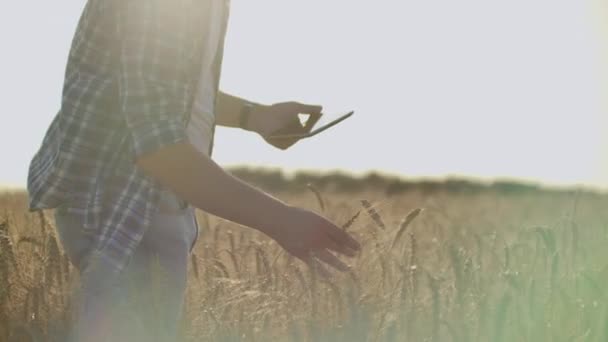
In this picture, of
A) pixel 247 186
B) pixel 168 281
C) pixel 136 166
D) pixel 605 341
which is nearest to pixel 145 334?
pixel 168 281

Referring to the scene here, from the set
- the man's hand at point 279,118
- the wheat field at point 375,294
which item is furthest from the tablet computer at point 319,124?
the wheat field at point 375,294

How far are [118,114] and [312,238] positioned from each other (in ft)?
1.75

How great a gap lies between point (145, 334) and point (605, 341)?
1.31 metres

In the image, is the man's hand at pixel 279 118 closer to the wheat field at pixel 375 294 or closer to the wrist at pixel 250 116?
the wrist at pixel 250 116

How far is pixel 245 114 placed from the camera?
3.00 m

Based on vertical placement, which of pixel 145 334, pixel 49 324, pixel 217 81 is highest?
pixel 217 81

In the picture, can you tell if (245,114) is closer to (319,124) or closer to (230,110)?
(230,110)

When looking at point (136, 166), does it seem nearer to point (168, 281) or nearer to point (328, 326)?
point (168, 281)

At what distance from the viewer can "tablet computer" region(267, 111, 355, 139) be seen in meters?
2.67

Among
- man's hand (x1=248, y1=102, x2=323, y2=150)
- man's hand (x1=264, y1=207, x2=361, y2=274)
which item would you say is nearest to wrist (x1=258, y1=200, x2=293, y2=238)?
man's hand (x1=264, y1=207, x2=361, y2=274)

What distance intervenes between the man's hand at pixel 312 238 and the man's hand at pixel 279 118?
93 centimetres

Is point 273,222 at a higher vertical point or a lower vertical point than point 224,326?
higher

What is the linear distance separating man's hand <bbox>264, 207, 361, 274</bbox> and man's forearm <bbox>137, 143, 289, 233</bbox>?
2 centimetres

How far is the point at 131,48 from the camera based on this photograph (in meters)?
2.15
